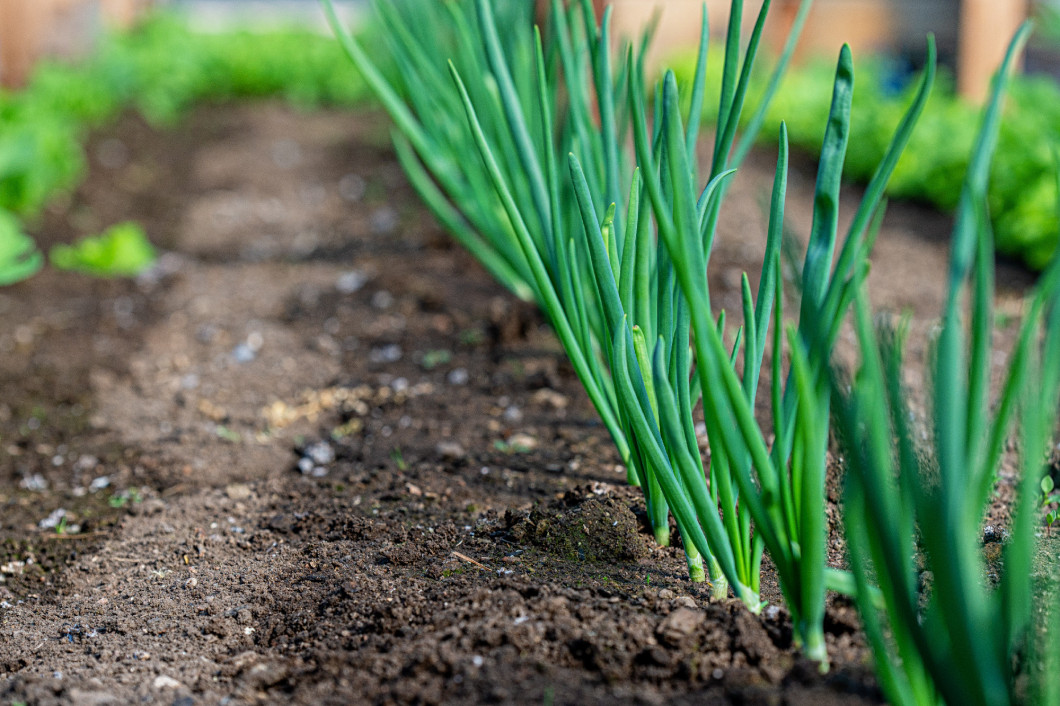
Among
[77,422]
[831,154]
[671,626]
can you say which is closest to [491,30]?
[831,154]

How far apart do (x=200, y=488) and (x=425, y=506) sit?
0.57 metres

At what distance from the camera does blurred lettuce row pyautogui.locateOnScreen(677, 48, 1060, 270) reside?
294 centimetres

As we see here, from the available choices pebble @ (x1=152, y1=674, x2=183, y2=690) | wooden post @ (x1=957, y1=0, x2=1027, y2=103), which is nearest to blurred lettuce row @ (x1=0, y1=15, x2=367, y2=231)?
pebble @ (x1=152, y1=674, x2=183, y2=690)

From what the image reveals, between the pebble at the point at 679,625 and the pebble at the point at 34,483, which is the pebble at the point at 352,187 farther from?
the pebble at the point at 679,625

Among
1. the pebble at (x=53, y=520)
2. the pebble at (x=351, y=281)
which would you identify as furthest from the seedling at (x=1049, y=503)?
the pebble at (x=351, y=281)

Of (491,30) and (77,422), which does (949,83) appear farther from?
(77,422)

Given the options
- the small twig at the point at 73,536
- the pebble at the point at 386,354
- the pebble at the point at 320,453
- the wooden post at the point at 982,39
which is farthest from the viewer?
the wooden post at the point at 982,39

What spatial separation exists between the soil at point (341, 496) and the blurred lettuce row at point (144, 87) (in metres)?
0.28

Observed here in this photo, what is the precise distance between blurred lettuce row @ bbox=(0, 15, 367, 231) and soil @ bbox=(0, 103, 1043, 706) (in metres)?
0.28

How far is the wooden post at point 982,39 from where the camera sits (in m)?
4.45

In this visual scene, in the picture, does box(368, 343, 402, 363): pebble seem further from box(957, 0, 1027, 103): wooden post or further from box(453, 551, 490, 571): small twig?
box(957, 0, 1027, 103): wooden post

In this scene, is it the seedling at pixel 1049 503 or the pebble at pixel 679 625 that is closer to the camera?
the pebble at pixel 679 625

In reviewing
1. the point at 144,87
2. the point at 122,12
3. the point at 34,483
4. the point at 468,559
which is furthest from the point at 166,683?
the point at 122,12

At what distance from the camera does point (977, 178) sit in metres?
0.80
